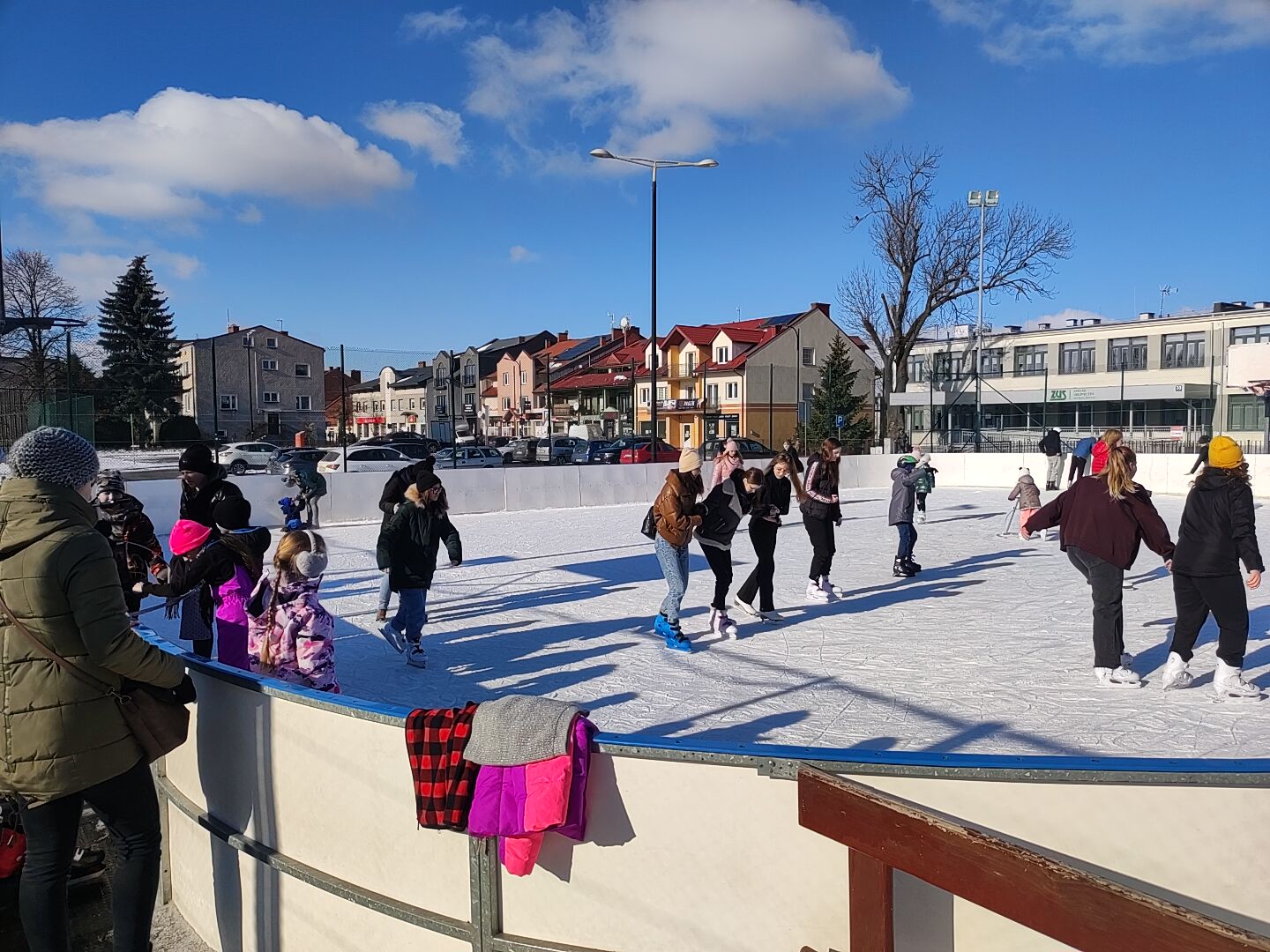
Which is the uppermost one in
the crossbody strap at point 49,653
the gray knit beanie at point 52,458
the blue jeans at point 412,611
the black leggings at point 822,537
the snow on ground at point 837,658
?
the gray knit beanie at point 52,458

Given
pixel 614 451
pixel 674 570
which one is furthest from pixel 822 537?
pixel 614 451

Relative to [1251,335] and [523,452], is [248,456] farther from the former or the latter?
[1251,335]

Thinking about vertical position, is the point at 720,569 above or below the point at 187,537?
below

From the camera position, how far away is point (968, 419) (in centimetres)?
2936

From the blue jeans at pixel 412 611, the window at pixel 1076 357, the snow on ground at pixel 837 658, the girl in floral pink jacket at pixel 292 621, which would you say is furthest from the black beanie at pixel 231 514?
the window at pixel 1076 357

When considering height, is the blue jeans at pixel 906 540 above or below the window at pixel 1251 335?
below

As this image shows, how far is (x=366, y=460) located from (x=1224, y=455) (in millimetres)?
21723

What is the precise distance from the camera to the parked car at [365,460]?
753 inches

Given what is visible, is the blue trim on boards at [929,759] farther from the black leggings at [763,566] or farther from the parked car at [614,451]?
the parked car at [614,451]

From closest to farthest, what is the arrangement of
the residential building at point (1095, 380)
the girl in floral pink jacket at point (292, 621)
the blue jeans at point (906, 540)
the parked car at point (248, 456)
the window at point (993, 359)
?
the girl in floral pink jacket at point (292, 621)
the blue jeans at point (906, 540)
the parked car at point (248, 456)
the residential building at point (1095, 380)
the window at point (993, 359)

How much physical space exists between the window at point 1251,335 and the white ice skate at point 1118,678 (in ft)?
147

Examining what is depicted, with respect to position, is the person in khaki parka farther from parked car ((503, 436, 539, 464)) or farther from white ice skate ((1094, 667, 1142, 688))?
parked car ((503, 436, 539, 464))

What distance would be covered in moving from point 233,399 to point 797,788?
23.9 metres

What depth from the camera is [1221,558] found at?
546 centimetres
